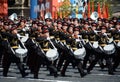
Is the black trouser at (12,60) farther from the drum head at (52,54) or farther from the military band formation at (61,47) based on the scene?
the drum head at (52,54)

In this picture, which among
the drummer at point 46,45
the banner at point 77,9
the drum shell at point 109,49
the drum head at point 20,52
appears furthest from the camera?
the banner at point 77,9

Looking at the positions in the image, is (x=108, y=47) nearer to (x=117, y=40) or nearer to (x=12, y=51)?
(x=117, y=40)

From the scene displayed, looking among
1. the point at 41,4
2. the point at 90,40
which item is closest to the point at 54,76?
the point at 90,40

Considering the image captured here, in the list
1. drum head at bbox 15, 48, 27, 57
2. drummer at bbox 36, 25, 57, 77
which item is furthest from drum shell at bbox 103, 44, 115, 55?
drum head at bbox 15, 48, 27, 57

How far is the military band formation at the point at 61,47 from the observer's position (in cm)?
1786

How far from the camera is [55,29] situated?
837 inches

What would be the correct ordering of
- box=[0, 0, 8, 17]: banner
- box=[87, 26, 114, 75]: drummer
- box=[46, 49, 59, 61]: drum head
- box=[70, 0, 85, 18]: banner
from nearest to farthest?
box=[46, 49, 59, 61]: drum head, box=[87, 26, 114, 75]: drummer, box=[70, 0, 85, 18]: banner, box=[0, 0, 8, 17]: banner

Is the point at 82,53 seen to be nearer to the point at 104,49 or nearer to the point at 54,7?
the point at 104,49

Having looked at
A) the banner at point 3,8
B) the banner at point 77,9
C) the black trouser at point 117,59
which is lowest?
the banner at point 3,8

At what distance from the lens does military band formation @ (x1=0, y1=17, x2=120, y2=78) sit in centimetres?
1786

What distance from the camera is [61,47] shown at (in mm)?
19391

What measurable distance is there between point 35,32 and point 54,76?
293cm

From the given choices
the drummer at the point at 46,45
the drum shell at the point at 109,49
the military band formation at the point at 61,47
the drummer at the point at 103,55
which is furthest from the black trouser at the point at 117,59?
the drummer at the point at 46,45

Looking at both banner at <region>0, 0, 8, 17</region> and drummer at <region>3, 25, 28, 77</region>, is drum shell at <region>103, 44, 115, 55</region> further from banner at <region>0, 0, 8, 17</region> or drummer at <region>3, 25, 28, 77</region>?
banner at <region>0, 0, 8, 17</region>
